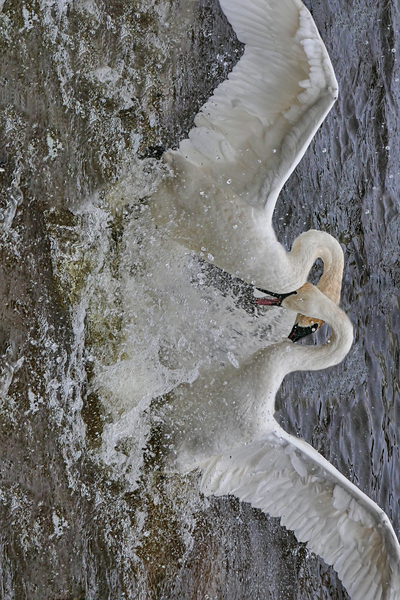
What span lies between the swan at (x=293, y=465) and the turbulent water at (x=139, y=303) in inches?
8.9

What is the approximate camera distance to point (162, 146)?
3.35m

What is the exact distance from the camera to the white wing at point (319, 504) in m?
2.88

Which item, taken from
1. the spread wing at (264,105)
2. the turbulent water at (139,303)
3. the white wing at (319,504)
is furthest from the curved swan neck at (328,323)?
the spread wing at (264,105)

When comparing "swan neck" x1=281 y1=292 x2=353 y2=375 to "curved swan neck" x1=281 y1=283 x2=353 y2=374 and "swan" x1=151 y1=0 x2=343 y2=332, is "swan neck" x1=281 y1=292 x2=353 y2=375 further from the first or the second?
"swan" x1=151 y1=0 x2=343 y2=332

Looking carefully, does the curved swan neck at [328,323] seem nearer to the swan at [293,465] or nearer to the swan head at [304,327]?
the swan at [293,465]

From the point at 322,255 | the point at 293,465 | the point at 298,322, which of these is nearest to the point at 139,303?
the point at 298,322

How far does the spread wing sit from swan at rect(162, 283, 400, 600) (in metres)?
0.76

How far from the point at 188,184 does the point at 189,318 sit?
0.83 meters

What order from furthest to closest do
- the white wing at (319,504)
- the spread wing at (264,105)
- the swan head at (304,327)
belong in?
1. the swan head at (304,327)
2. the white wing at (319,504)
3. the spread wing at (264,105)

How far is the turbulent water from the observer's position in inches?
122

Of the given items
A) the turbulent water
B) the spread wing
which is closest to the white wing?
the turbulent water

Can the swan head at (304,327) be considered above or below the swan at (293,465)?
above

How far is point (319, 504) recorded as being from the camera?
3.04m

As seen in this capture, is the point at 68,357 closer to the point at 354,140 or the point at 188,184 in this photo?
the point at 188,184
